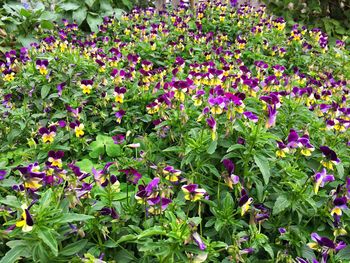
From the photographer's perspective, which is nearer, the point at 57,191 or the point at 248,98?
the point at 57,191

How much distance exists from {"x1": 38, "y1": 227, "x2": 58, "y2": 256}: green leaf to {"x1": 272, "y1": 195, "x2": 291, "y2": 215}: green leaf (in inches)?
39.0

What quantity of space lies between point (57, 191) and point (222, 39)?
126 inches

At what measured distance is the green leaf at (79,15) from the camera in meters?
5.66

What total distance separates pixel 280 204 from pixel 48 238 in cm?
105

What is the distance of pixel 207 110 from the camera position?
198cm

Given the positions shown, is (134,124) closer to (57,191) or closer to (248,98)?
(248,98)

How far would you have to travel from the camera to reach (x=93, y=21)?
5.72m

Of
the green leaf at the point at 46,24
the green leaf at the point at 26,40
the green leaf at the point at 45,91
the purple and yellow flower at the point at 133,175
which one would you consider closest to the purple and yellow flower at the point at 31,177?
the purple and yellow flower at the point at 133,175

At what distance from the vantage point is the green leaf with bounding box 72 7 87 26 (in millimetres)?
5660

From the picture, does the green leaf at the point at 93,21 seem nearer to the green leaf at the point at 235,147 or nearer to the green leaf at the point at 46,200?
the green leaf at the point at 235,147

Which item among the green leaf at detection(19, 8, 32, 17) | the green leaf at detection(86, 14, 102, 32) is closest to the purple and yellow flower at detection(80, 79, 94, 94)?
the green leaf at detection(19, 8, 32, 17)

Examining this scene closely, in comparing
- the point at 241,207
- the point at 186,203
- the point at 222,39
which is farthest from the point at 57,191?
the point at 222,39

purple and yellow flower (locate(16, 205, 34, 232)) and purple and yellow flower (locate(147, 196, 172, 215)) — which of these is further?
purple and yellow flower (locate(147, 196, 172, 215))

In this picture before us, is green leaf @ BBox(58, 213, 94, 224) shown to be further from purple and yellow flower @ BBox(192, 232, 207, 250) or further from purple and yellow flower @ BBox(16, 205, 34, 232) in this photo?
purple and yellow flower @ BBox(192, 232, 207, 250)
